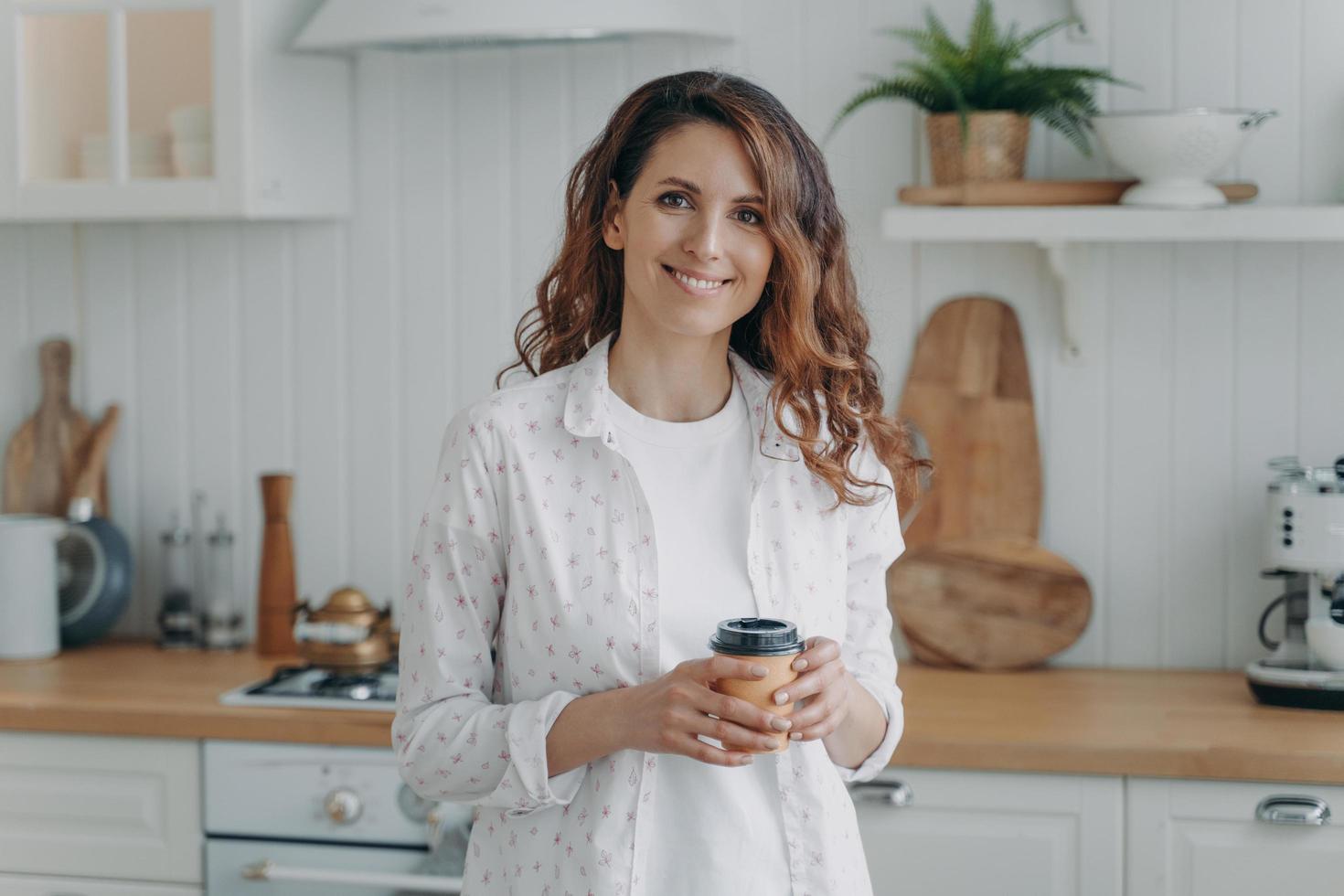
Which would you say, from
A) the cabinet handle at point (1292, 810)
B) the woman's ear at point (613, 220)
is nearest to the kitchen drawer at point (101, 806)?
the woman's ear at point (613, 220)

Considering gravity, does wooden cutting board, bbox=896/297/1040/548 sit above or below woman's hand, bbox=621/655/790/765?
above

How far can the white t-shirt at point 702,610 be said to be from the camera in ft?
4.65

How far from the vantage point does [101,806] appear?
7.62 ft

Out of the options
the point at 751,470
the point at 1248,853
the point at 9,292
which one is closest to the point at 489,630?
the point at 751,470

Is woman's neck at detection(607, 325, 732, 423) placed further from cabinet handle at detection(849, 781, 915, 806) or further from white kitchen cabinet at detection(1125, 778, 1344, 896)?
white kitchen cabinet at detection(1125, 778, 1344, 896)

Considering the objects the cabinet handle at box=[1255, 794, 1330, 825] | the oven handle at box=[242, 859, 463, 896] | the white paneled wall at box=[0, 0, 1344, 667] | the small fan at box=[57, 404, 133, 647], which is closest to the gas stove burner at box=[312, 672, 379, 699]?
the oven handle at box=[242, 859, 463, 896]

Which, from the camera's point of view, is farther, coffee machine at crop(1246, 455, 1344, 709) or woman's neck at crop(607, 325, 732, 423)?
coffee machine at crop(1246, 455, 1344, 709)

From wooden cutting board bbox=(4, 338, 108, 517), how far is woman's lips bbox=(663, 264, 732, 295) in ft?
5.86

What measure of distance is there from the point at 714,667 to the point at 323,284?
1696 mm

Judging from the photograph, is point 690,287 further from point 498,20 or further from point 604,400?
point 498,20

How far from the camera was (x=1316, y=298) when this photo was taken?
2.44 m

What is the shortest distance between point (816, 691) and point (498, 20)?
49.2 inches

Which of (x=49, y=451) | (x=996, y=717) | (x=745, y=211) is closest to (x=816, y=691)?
(x=745, y=211)

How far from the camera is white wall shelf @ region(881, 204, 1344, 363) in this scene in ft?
7.30
